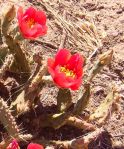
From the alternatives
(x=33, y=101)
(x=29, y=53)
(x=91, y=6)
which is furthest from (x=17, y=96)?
(x=91, y=6)

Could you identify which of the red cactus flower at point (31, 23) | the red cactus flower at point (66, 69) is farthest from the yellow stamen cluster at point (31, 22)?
the red cactus flower at point (66, 69)

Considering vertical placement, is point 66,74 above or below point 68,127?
above

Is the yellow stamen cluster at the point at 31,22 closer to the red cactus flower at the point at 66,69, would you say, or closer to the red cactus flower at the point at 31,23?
the red cactus flower at the point at 31,23

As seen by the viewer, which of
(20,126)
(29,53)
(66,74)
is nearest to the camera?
(66,74)

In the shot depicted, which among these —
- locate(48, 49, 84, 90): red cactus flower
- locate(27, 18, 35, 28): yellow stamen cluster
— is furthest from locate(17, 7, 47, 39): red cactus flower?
locate(48, 49, 84, 90): red cactus flower

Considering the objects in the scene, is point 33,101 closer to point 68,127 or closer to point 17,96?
point 17,96
